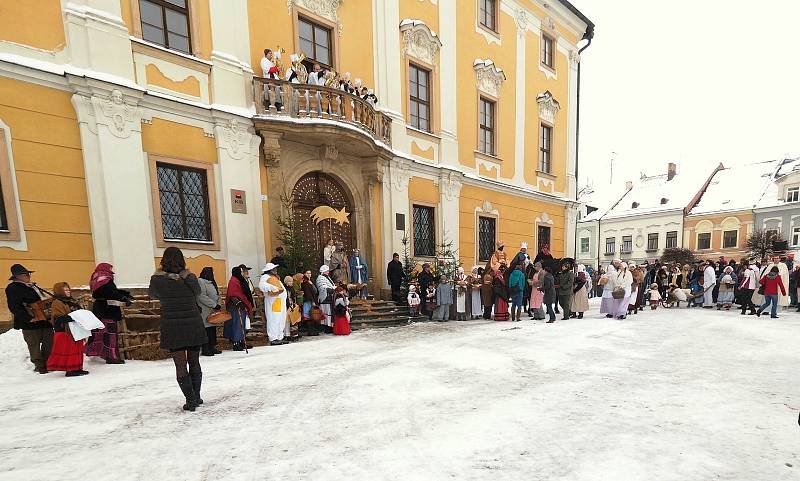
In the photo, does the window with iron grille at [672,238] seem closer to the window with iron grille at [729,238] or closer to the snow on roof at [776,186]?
the window with iron grille at [729,238]

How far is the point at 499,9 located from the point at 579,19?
628 cm

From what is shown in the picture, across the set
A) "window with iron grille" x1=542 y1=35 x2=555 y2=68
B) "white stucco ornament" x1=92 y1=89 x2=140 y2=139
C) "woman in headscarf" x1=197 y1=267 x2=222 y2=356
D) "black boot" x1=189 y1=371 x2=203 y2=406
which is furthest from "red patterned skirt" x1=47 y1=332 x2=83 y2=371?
"window with iron grille" x1=542 y1=35 x2=555 y2=68

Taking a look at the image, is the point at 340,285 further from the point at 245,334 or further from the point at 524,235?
the point at 524,235

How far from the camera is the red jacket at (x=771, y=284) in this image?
978 cm

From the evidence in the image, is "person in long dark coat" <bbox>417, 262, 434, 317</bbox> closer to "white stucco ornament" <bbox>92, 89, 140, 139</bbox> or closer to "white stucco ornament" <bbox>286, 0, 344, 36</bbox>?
"white stucco ornament" <bbox>286, 0, 344, 36</bbox>

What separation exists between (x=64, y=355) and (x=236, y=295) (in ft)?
7.98

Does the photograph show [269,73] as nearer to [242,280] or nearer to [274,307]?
[242,280]

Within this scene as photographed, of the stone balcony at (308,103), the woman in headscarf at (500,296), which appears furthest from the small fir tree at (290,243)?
the woman in headscarf at (500,296)

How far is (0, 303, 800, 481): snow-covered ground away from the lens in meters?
2.62

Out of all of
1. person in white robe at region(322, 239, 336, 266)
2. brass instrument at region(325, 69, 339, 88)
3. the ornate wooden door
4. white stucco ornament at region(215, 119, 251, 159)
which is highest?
brass instrument at region(325, 69, 339, 88)

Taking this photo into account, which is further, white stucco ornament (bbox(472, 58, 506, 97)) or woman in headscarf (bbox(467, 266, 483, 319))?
white stucco ornament (bbox(472, 58, 506, 97))

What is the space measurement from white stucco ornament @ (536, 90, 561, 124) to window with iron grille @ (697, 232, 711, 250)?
24868 mm

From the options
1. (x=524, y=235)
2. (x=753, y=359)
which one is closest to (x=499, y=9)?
(x=524, y=235)

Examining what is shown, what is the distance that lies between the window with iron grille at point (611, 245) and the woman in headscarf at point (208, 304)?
40.1 m
